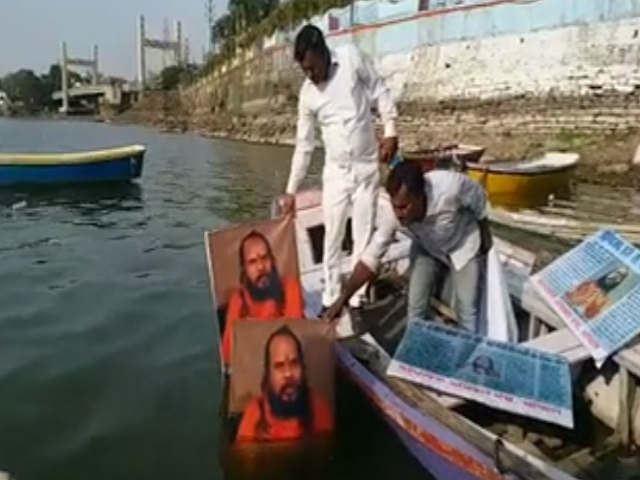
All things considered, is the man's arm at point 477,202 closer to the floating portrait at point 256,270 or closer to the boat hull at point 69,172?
the floating portrait at point 256,270

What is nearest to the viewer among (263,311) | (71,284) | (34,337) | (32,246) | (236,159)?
(263,311)

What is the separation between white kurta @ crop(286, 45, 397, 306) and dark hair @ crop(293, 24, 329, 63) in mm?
252

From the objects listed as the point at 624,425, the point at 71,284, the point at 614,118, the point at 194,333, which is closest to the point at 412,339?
the point at 624,425

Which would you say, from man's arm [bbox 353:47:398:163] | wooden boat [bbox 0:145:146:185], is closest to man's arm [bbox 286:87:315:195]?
man's arm [bbox 353:47:398:163]

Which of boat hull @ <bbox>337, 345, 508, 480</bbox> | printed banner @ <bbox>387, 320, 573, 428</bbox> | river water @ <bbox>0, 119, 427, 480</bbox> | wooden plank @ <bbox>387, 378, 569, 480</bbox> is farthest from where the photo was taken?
river water @ <bbox>0, 119, 427, 480</bbox>

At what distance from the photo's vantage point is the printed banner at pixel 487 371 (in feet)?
15.0

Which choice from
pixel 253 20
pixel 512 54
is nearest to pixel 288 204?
A: pixel 512 54

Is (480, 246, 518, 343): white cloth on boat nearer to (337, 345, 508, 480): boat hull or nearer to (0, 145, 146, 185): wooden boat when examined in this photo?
(337, 345, 508, 480): boat hull

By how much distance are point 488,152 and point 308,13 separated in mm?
23499

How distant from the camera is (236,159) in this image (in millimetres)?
31297

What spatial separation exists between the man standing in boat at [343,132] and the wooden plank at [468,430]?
4.95 feet

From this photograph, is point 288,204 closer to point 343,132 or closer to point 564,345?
point 343,132

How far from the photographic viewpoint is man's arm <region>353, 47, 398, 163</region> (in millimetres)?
6047

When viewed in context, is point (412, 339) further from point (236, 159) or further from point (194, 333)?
point (236, 159)
